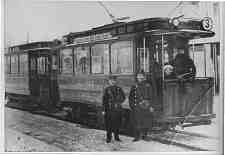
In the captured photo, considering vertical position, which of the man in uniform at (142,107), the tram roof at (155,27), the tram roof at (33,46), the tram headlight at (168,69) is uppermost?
the tram roof at (155,27)

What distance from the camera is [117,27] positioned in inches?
73.3

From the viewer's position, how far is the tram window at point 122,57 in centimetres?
184

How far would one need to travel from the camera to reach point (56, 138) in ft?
6.18

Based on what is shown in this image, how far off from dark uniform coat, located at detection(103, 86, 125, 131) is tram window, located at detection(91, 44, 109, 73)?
0.12m

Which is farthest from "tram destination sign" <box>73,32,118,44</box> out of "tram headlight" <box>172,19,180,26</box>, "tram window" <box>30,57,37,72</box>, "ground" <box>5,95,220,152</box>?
"ground" <box>5,95,220,152</box>

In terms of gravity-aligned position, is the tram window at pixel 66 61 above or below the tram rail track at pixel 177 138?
above

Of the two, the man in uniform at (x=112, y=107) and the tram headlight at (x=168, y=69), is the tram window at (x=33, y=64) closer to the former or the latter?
the man in uniform at (x=112, y=107)

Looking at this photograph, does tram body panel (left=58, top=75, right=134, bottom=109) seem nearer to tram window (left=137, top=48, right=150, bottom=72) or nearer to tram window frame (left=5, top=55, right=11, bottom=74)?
tram window (left=137, top=48, right=150, bottom=72)

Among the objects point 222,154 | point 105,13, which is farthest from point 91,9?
point 222,154

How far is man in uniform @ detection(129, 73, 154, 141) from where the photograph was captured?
185 centimetres

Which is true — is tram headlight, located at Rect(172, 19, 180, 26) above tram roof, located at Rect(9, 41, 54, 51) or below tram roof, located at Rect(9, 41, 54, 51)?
above

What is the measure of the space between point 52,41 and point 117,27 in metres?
0.39

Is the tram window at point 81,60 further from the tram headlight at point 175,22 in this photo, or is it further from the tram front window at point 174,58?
the tram headlight at point 175,22

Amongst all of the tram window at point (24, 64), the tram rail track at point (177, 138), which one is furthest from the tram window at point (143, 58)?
the tram window at point (24, 64)
